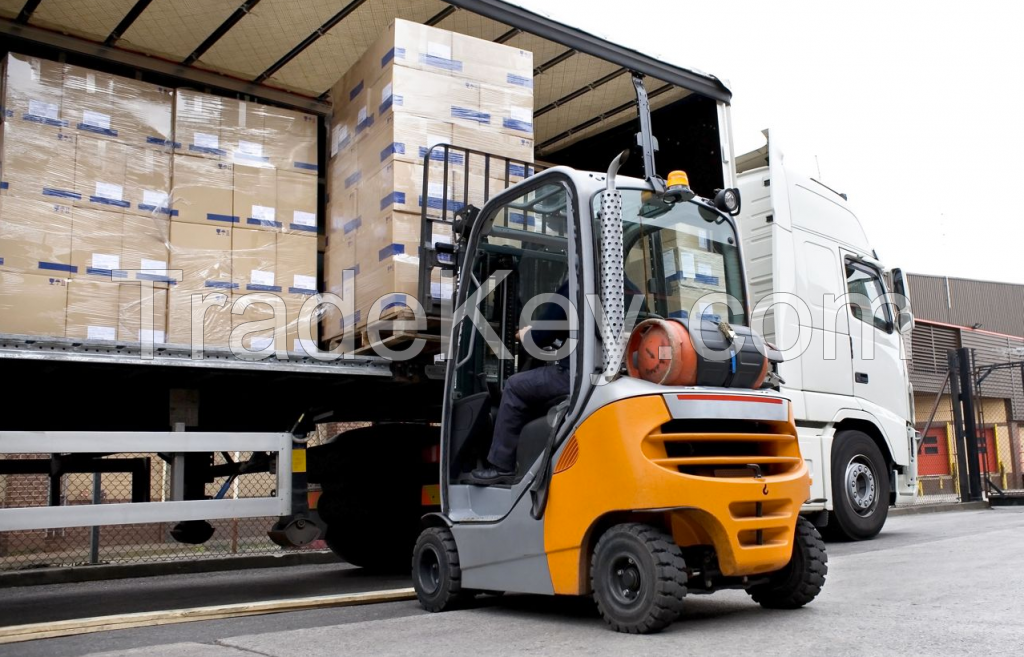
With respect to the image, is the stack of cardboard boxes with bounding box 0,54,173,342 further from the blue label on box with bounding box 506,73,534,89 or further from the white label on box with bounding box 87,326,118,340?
the blue label on box with bounding box 506,73,534,89

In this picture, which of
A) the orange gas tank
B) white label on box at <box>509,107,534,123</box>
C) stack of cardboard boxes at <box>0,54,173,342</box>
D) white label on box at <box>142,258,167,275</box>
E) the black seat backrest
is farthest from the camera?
white label on box at <box>509,107,534,123</box>

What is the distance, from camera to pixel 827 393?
8703 mm

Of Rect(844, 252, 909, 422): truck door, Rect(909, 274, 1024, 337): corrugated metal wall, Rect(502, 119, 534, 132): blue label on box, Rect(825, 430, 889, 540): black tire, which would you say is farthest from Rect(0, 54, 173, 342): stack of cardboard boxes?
Rect(909, 274, 1024, 337): corrugated metal wall

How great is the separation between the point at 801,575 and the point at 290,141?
4.35 meters

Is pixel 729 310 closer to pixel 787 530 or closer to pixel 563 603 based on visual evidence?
pixel 787 530

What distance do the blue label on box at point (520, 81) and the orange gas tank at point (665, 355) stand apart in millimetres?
2682

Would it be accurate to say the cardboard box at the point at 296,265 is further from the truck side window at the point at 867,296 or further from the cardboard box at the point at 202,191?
the truck side window at the point at 867,296

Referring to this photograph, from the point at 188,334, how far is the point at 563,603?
9.10ft

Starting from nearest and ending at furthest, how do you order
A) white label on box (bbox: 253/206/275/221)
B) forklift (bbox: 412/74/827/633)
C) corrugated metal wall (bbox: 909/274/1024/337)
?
forklift (bbox: 412/74/827/633), white label on box (bbox: 253/206/275/221), corrugated metal wall (bbox: 909/274/1024/337)

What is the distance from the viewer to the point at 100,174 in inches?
221

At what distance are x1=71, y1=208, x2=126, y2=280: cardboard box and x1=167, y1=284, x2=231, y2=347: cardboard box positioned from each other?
36 cm

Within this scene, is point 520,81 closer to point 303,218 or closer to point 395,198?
point 395,198

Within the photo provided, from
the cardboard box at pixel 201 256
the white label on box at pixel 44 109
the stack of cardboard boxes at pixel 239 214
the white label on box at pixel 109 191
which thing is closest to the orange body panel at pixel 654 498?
the stack of cardboard boxes at pixel 239 214

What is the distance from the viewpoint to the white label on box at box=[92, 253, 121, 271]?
5.48 m
